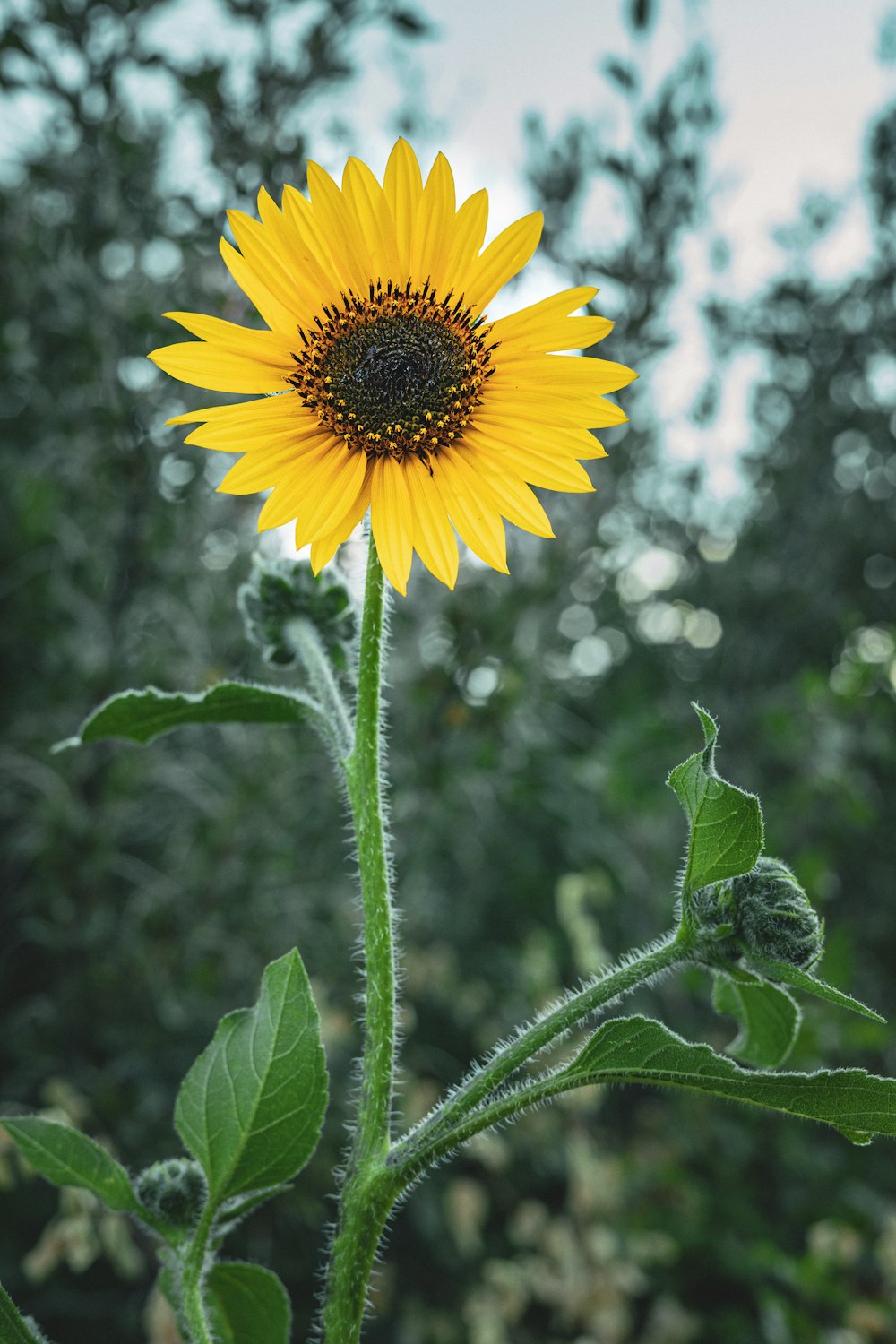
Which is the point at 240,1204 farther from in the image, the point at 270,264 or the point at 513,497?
the point at 270,264

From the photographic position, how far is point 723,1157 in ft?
10.2

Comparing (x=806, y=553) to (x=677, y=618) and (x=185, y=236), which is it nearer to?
(x=677, y=618)

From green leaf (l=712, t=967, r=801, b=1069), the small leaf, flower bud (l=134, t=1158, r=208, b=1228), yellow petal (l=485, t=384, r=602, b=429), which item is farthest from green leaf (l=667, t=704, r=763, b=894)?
flower bud (l=134, t=1158, r=208, b=1228)

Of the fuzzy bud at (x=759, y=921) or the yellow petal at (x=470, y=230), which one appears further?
the yellow petal at (x=470, y=230)

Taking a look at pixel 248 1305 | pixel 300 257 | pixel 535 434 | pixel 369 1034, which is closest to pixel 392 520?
pixel 535 434

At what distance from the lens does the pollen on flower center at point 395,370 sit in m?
0.86

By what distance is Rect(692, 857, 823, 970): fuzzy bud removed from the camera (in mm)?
753

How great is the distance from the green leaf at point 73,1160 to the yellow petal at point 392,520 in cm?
49

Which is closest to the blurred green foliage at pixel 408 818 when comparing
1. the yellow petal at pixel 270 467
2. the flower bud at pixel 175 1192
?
the flower bud at pixel 175 1192

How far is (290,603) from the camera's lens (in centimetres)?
105

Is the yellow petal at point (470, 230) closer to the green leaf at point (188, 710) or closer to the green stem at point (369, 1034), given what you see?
the green stem at point (369, 1034)

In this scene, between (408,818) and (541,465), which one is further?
(408,818)

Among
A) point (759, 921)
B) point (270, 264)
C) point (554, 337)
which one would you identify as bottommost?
point (759, 921)

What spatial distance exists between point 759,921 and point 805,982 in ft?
0.21
